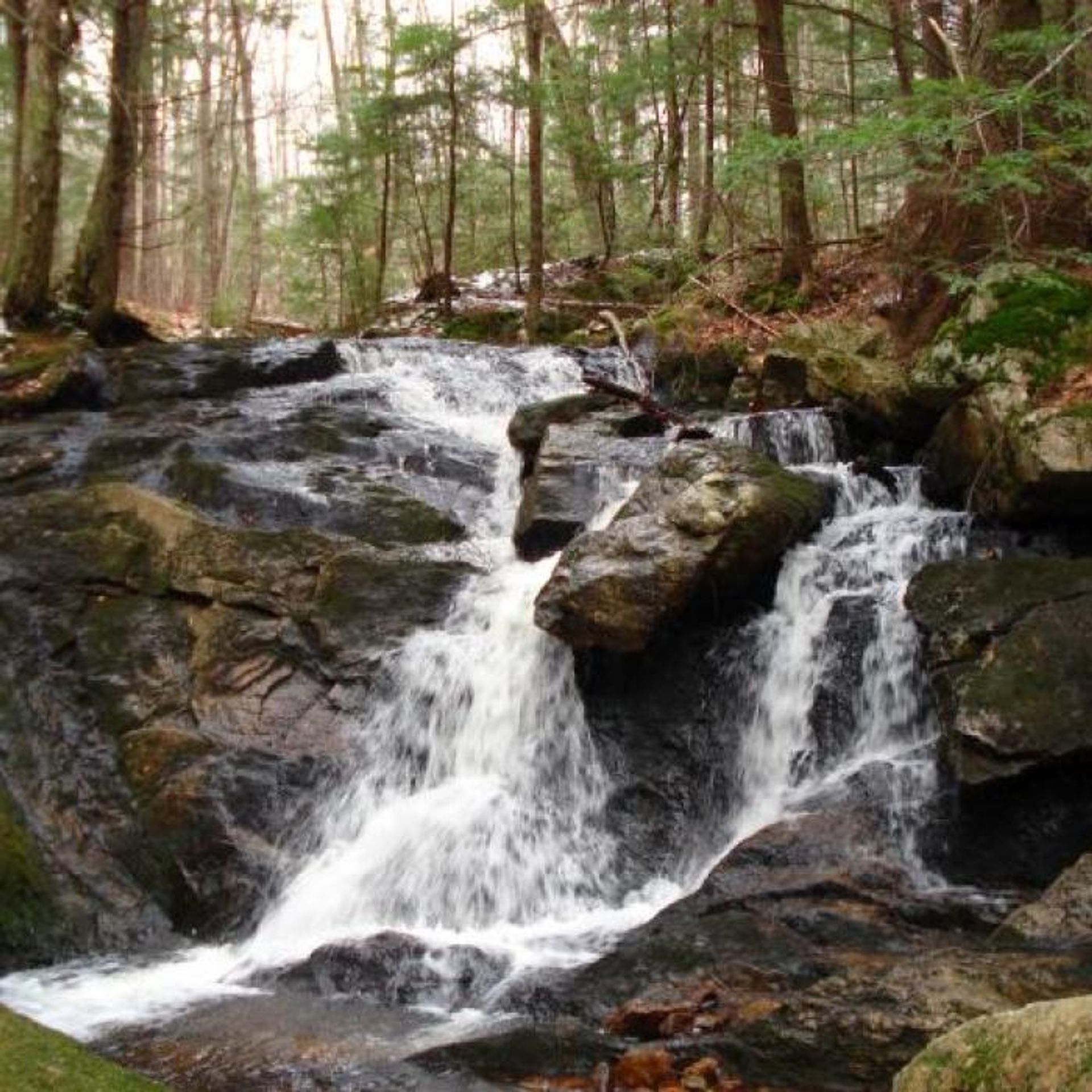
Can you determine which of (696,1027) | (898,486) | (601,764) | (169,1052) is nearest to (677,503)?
(601,764)

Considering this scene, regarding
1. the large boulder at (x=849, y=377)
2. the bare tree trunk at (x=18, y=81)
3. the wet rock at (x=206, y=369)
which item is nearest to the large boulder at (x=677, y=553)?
the large boulder at (x=849, y=377)

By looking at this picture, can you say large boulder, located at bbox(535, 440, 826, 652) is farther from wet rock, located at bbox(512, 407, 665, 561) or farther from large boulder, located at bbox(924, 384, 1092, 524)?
large boulder, located at bbox(924, 384, 1092, 524)

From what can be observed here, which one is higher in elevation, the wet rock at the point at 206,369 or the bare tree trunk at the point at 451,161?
the bare tree trunk at the point at 451,161

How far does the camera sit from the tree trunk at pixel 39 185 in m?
14.0

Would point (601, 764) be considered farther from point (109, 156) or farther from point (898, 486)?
point (109, 156)

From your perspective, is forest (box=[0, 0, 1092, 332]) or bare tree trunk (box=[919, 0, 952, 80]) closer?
forest (box=[0, 0, 1092, 332])

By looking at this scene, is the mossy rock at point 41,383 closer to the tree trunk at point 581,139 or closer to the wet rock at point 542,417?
the wet rock at point 542,417

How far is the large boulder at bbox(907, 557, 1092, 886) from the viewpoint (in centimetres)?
621

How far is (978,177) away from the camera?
8.27m

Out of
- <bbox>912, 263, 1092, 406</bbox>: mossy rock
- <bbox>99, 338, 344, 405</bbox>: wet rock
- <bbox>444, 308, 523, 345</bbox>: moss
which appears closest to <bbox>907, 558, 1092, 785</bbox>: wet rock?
<bbox>912, 263, 1092, 406</bbox>: mossy rock

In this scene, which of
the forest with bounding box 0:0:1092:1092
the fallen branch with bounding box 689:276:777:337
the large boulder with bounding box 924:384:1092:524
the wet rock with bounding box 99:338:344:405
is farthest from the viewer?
the fallen branch with bounding box 689:276:777:337

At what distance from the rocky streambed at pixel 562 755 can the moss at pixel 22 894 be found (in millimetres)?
28

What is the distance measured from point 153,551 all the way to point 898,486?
622 centimetres

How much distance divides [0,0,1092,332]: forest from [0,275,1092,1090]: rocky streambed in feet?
6.83
